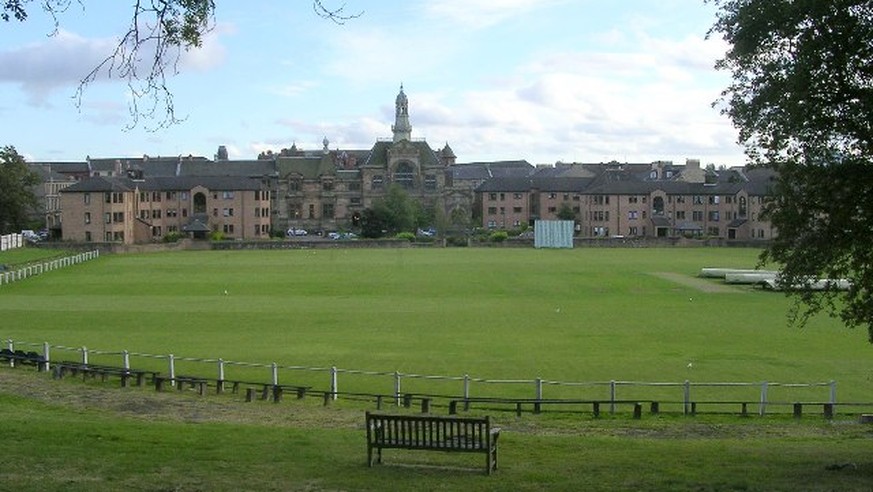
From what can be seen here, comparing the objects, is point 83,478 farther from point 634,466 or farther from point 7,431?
point 634,466

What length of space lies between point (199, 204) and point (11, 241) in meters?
34.5

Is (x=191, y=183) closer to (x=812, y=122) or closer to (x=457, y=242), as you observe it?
(x=457, y=242)

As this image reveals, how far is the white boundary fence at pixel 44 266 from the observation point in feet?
231

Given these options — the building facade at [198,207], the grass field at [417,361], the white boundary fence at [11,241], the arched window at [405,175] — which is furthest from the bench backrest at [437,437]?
the arched window at [405,175]

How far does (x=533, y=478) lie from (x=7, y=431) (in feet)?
30.7

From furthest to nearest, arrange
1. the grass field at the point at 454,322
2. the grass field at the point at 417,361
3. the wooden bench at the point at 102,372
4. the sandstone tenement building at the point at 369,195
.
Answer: the sandstone tenement building at the point at 369,195, the grass field at the point at 454,322, the wooden bench at the point at 102,372, the grass field at the point at 417,361

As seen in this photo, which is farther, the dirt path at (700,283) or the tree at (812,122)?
the dirt path at (700,283)

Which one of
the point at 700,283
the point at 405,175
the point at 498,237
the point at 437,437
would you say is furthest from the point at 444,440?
the point at 405,175

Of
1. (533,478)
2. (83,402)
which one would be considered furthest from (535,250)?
(533,478)

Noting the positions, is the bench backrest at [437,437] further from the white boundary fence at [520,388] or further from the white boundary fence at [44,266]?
the white boundary fence at [44,266]

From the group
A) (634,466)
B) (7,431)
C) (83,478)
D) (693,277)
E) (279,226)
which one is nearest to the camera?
(83,478)

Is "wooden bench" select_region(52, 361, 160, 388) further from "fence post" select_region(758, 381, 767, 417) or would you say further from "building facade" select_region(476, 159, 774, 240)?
"building facade" select_region(476, 159, 774, 240)

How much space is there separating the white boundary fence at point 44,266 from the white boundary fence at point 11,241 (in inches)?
444

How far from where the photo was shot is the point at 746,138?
18.8 metres
